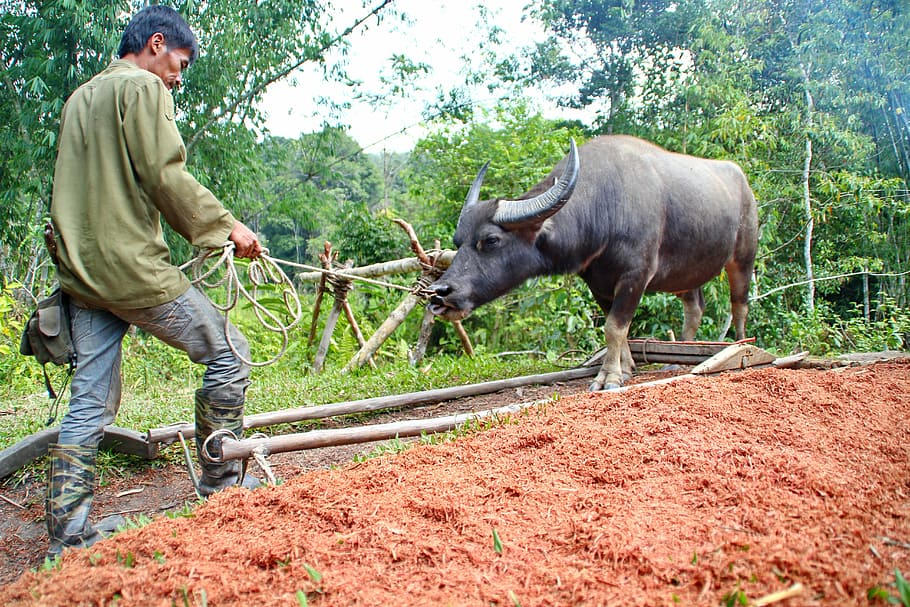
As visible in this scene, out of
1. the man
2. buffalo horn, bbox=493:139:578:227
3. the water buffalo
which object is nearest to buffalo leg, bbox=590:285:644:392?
the water buffalo

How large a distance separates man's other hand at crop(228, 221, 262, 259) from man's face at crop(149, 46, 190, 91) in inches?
27.9

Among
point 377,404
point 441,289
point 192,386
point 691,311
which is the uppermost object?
point 441,289

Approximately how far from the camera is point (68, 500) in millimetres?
2416

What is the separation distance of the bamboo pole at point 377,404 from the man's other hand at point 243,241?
0.98 metres

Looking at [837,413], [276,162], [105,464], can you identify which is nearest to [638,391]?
[837,413]

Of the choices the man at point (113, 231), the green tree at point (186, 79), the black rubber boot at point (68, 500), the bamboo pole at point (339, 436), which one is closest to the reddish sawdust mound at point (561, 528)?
the bamboo pole at point (339, 436)

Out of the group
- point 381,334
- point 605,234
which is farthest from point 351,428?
point 381,334

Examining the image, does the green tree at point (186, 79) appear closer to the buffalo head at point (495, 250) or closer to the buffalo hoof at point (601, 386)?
the buffalo head at point (495, 250)

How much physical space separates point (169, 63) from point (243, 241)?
0.83m

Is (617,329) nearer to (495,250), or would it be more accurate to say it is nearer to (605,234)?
(605,234)

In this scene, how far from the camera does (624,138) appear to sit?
534 centimetres

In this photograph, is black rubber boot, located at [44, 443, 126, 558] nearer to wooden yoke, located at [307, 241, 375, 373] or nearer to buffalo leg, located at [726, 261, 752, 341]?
wooden yoke, located at [307, 241, 375, 373]

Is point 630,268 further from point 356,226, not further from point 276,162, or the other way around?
point 276,162

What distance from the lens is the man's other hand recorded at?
2.73 metres
